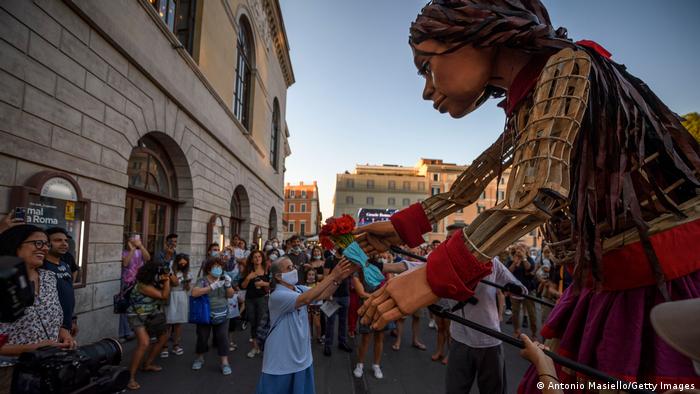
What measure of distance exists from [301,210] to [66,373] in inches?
2593

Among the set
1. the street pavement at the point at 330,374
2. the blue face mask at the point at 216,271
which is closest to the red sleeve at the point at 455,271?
the street pavement at the point at 330,374

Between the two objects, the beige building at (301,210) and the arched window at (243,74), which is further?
the beige building at (301,210)

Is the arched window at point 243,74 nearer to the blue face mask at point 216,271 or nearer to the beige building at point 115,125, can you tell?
the beige building at point 115,125

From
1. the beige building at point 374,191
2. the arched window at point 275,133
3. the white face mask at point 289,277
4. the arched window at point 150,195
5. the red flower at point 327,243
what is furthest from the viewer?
the beige building at point 374,191

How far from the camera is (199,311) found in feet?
18.4

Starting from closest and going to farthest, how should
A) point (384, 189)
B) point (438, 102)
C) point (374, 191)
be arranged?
point (438, 102)
point (374, 191)
point (384, 189)

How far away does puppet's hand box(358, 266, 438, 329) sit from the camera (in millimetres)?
974

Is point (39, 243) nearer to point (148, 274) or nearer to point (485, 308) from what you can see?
point (148, 274)

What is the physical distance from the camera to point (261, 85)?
17.2m

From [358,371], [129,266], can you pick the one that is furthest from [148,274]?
[358,371]

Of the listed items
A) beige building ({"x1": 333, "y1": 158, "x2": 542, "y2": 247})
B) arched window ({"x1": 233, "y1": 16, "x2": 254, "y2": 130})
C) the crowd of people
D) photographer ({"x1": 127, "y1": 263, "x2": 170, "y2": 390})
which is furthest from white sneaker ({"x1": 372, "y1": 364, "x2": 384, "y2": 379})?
beige building ({"x1": 333, "y1": 158, "x2": 542, "y2": 247})

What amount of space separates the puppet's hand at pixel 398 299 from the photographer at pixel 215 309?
526cm

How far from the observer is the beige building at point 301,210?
219 ft

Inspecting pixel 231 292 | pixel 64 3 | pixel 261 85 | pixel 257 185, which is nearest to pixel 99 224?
pixel 231 292
